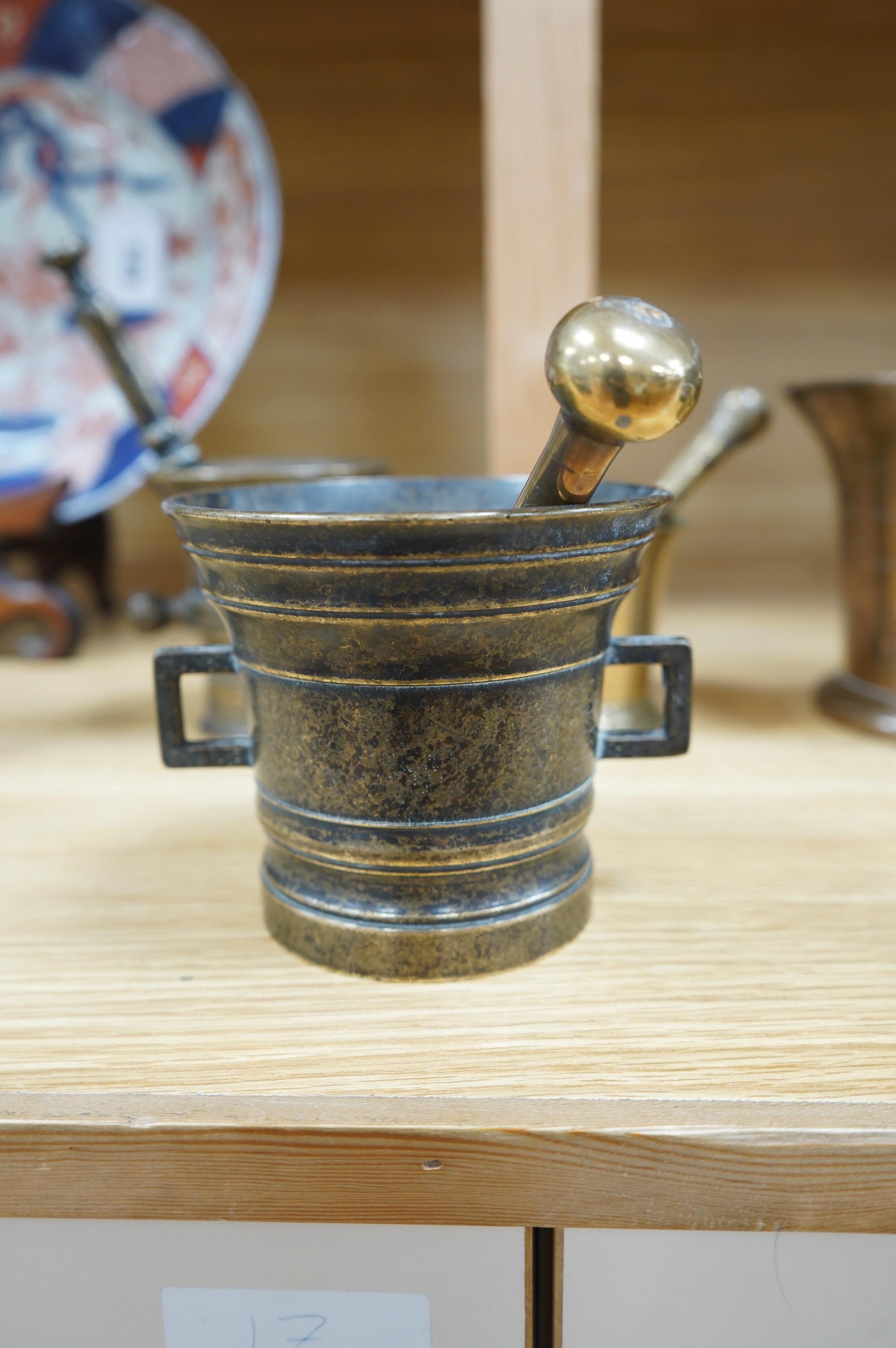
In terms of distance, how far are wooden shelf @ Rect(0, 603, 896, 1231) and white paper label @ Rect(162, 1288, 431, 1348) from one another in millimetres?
42

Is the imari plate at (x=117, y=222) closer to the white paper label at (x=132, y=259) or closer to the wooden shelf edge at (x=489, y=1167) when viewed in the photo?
the white paper label at (x=132, y=259)

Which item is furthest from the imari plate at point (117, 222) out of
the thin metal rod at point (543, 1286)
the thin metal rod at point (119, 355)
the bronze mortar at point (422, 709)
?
the thin metal rod at point (543, 1286)

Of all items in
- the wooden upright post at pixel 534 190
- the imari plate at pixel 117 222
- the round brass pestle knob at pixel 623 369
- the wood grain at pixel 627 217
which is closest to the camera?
the round brass pestle knob at pixel 623 369

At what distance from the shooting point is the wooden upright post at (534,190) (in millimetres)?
702

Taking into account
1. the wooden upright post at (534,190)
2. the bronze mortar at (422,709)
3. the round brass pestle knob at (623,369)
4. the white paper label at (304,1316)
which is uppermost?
the wooden upright post at (534,190)

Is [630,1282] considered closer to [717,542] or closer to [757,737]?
[757,737]

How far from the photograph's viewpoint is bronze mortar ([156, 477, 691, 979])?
1.18 feet

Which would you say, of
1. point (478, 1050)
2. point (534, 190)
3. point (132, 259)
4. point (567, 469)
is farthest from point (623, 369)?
point (132, 259)

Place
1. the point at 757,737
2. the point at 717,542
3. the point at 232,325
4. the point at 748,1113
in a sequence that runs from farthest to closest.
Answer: the point at 717,542 → the point at 232,325 → the point at 757,737 → the point at 748,1113

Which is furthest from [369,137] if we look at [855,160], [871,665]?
[871,665]

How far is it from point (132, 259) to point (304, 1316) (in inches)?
35.9

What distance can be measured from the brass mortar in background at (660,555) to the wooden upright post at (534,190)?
0.37ft

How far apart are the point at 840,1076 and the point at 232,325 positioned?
0.81m

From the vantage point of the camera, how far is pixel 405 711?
39 cm
